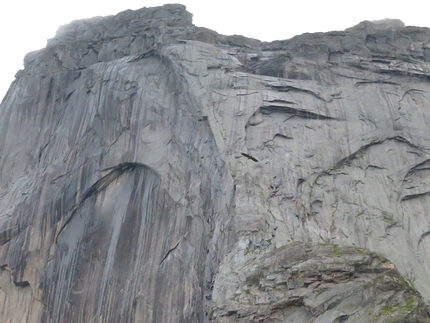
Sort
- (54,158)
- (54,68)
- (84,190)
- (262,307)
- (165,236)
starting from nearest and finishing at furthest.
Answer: (262,307)
(165,236)
(84,190)
(54,158)
(54,68)

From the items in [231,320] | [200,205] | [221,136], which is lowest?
[231,320]

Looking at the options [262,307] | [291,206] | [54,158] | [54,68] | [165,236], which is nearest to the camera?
[262,307]

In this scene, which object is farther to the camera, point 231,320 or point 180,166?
point 180,166

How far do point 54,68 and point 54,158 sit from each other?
21.6ft

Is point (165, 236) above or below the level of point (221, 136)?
below

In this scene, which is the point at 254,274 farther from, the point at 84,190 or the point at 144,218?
the point at 84,190

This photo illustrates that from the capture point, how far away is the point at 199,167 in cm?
3212

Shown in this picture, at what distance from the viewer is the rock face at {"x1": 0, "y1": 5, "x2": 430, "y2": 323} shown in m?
29.3

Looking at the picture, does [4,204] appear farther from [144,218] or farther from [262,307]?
[262,307]

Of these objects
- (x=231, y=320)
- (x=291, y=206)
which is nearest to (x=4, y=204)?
(x=291, y=206)

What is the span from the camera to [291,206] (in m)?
29.5

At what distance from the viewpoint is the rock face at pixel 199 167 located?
1152 inches

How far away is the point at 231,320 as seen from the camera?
23219 mm

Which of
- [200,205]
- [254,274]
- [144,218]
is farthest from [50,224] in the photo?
[254,274]
